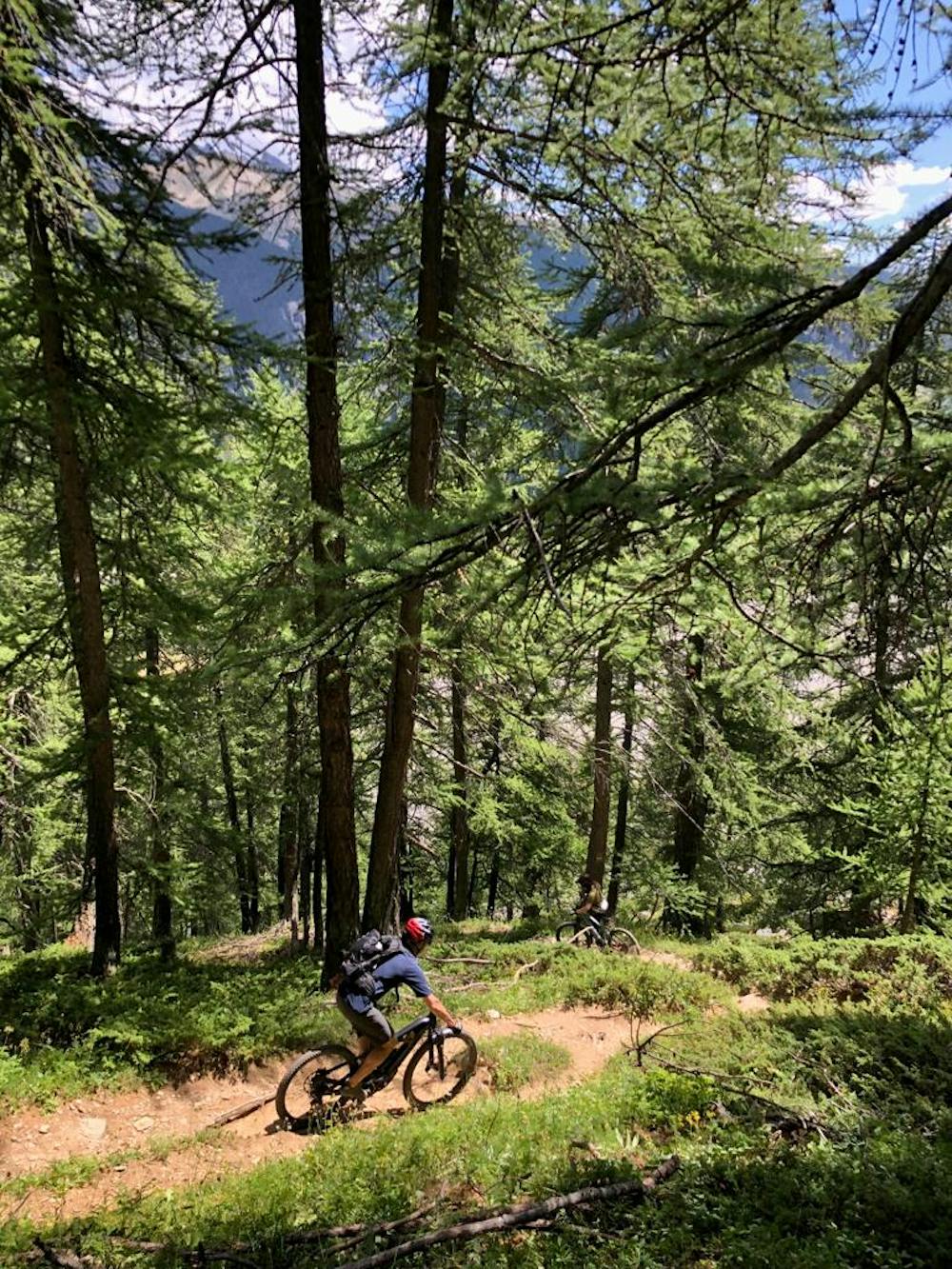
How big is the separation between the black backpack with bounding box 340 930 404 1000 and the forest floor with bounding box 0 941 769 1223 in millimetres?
1305

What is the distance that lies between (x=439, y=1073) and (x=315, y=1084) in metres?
1.18

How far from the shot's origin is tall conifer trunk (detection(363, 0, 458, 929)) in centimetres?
785

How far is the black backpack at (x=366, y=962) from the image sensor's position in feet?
→ 21.9

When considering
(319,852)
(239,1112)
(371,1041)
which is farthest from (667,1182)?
(319,852)

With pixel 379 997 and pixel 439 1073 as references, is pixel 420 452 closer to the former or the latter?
pixel 379 997

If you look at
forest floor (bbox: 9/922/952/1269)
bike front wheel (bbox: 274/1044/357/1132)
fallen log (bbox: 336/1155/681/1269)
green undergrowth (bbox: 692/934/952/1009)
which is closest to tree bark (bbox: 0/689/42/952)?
forest floor (bbox: 9/922/952/1269)

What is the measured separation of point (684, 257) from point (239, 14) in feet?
19.5

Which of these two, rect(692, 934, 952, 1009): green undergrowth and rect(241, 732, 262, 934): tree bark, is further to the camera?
rect(241, 732, 262, 934): tree bark

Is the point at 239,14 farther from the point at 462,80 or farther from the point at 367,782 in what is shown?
the point at 367,782

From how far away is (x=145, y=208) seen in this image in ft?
24.3

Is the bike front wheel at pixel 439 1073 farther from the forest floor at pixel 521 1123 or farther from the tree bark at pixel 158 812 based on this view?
the tree bark at pixel 158 812

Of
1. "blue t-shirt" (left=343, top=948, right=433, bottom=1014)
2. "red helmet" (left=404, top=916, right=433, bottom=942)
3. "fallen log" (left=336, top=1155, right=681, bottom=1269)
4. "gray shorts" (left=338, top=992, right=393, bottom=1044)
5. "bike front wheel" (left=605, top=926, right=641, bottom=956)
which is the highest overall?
"red helmet" (left=404, top=916, right=433, bottom=942)

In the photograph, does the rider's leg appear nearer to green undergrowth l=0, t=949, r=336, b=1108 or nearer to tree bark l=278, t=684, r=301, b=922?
green undergrowth l=0, t=949, r=336, b=1108

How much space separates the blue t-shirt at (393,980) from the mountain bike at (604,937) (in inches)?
269
